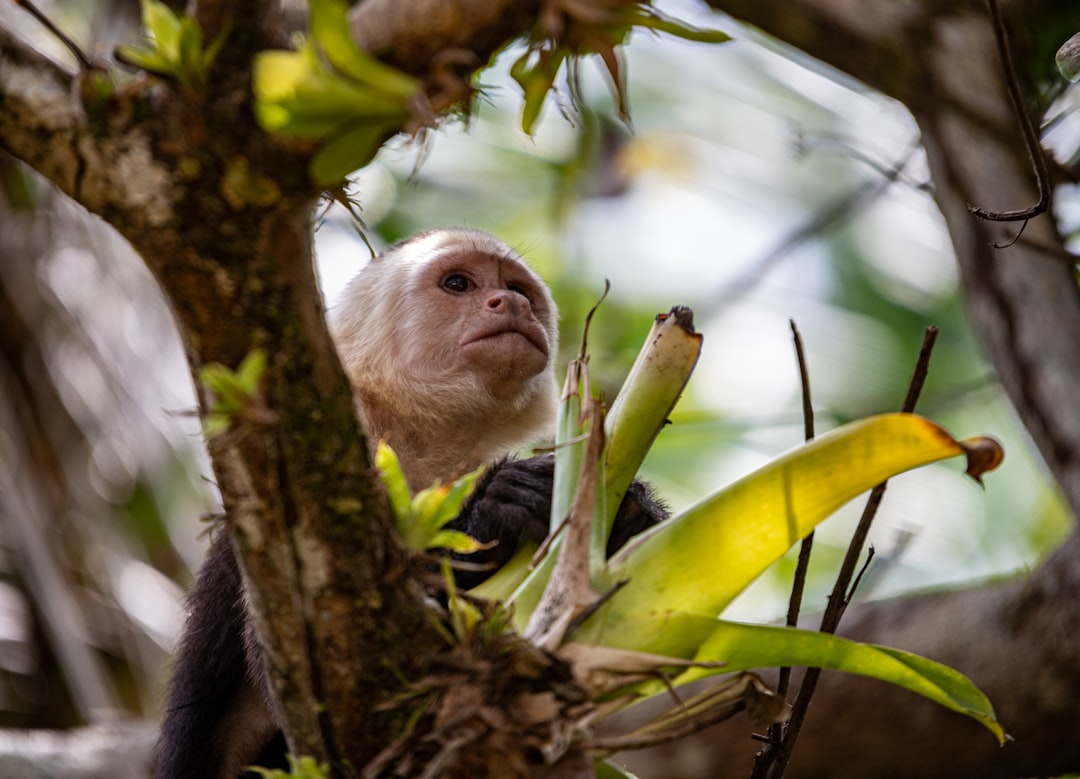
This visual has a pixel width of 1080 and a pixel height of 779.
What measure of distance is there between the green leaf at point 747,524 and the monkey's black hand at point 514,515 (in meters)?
0.41

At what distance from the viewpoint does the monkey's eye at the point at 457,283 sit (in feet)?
12.0

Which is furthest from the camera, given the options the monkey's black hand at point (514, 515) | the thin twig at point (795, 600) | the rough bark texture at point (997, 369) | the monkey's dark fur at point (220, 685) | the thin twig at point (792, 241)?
the thin twig at point (792, 241)

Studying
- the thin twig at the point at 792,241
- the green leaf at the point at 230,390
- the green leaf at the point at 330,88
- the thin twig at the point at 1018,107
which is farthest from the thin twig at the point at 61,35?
the thin twig at the point at 792,241

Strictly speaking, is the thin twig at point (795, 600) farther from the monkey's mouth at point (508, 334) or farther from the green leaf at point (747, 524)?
the monkey's mouth at point (508, 334)

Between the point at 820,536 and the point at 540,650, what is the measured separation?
6033 mm

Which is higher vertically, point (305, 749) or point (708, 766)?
point (305, 749)

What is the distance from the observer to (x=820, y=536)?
23.7 feet

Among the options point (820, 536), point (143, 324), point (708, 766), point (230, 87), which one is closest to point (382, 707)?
point (230, 87)

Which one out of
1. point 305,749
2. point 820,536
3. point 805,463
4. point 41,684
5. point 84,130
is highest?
point 84,130

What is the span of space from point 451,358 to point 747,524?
1957 mm

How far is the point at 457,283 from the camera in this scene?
12.1 feet

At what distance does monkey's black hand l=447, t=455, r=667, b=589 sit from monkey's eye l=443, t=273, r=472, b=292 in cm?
123

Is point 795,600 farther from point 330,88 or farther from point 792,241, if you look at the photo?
point 792,241

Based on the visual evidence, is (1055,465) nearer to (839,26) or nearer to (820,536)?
(839,26)
